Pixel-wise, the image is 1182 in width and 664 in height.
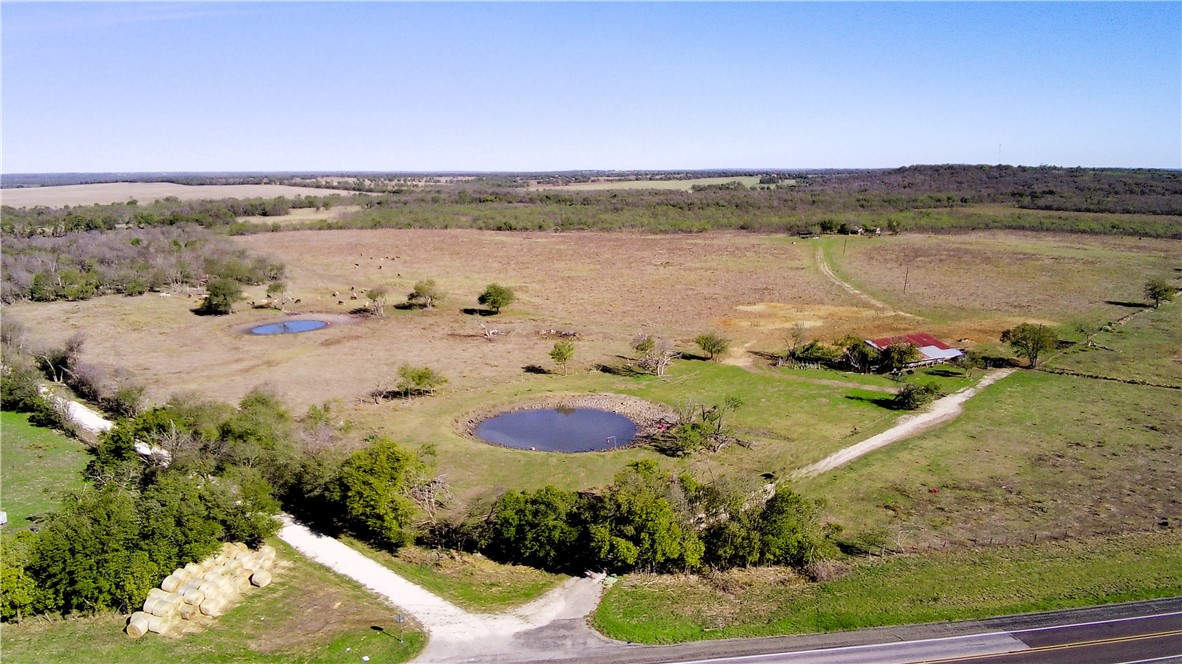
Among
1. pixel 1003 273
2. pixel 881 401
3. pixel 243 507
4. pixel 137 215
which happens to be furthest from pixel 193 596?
pixel 137 215

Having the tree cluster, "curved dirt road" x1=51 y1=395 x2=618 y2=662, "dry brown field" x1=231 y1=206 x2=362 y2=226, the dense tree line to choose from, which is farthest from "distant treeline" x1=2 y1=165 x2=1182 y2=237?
"curved dirt road" x1=51 y1=395 x2=618 y2=662

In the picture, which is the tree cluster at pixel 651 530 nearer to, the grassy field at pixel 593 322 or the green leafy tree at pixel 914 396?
the grassy field at pixel 593 322

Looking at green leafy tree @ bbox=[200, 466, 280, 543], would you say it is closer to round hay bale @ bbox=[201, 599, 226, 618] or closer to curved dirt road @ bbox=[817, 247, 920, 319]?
round hay bale @ bbox=[201, 599, 226, 618]

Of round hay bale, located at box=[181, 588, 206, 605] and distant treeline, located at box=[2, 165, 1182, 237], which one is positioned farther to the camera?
distant treeline, located at box=[2, 165, 1182, 237]

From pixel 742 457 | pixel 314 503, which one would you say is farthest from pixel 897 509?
pixel 314 503

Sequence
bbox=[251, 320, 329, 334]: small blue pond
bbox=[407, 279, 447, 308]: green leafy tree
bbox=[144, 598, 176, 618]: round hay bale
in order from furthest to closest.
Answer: bbox=[407, 279, 447, 308]: green leafy tree < bbox=[251, 320, 329, 334]: small blue pond < bbox=[144, 598, 176, 618]: round hay bale

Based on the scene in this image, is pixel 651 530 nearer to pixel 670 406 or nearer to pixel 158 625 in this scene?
pixel 158 625

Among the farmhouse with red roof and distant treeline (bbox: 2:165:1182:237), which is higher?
distant treeline (bbox: 2:165:1182:237)
